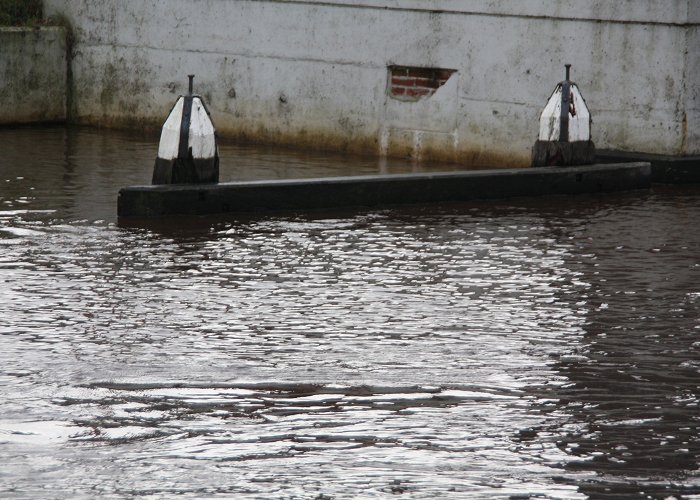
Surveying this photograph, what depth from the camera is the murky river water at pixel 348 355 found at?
4.49 metres

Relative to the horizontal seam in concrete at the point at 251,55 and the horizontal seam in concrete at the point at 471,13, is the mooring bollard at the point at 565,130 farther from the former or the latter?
the horizontal seam in concrete at the point at 251,55

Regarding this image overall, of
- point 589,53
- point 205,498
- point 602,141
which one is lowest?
point 205,498

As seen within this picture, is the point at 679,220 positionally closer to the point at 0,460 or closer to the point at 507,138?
the point at 507,138

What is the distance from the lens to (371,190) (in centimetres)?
1056

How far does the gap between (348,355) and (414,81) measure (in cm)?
804

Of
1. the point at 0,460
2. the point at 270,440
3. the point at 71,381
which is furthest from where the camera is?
the point at 71,381

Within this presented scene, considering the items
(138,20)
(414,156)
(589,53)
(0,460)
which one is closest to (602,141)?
(589,53)

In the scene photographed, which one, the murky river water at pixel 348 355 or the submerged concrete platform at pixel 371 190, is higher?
the submerged concrete platform at pixel 371 190

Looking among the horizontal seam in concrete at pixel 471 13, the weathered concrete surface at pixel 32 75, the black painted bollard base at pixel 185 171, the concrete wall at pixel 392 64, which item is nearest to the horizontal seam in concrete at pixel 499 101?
the concrete wall at pixel 392 64

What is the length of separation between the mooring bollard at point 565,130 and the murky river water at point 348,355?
1.48 metres

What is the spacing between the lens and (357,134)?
14.0m

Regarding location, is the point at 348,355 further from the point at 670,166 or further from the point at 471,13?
the point at 471,13

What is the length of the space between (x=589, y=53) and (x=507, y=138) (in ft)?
3.61

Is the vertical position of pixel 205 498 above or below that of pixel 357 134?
below
